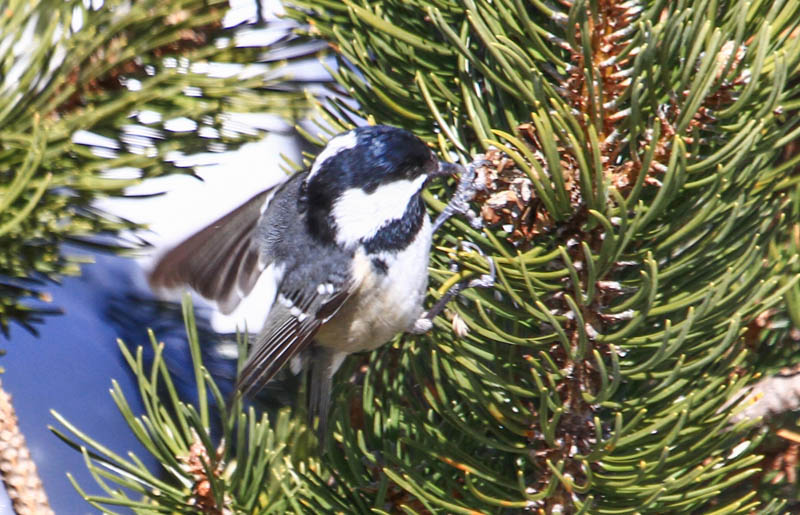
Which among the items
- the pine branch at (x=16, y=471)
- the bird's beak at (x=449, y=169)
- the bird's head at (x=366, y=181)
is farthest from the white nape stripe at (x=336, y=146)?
the pine branch at (x=16, y=471)

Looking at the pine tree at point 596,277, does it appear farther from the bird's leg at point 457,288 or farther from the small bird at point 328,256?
the small bird at point 328,256

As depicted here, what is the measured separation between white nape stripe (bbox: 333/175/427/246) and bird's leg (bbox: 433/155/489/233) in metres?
0.20

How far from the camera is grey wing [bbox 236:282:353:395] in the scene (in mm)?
990

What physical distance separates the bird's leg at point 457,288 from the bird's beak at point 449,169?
71 mm

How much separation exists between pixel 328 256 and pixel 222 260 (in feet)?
0.53

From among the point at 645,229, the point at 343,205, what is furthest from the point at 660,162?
the point at 343,205

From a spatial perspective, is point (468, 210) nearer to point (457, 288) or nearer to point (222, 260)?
point (457, 288)

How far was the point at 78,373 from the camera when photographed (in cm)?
88

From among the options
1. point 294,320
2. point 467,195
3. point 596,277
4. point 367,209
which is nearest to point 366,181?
point 367,209

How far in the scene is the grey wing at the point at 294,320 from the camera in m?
0.99

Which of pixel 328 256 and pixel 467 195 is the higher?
pixel 467 195

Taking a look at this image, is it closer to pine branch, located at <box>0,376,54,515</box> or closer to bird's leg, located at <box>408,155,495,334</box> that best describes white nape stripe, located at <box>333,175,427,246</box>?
bird's leg, located at <box>408,155,495,334</box>

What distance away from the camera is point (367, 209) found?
3.61 ft

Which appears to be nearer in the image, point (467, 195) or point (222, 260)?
point (467, 195)
